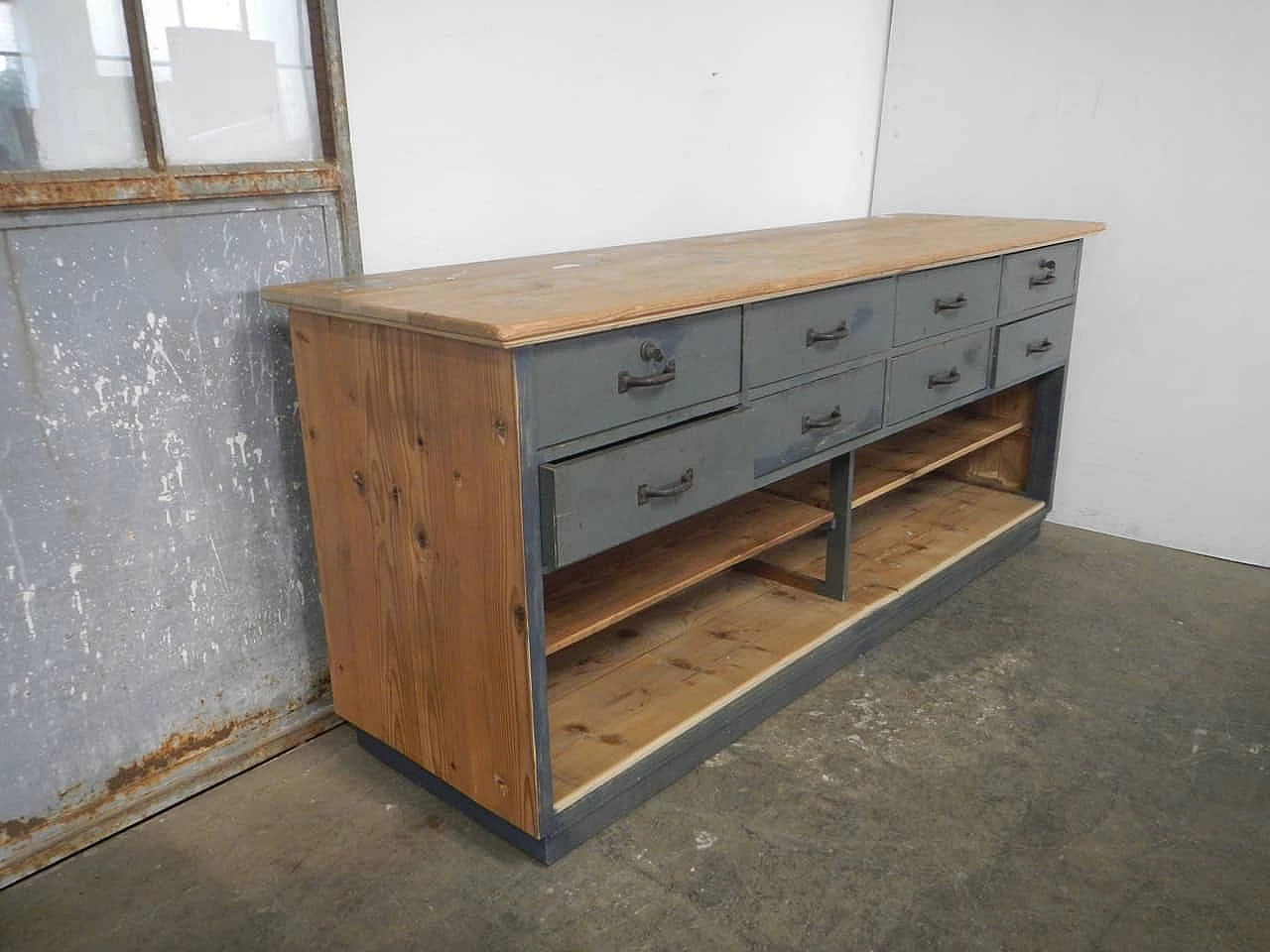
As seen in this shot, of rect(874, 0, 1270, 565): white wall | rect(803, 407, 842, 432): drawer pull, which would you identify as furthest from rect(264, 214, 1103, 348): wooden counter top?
rect(874, 0, 1270, 565): white wall

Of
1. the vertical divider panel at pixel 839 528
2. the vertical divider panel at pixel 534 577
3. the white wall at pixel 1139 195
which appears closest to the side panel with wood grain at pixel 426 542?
the vertical divider panel at pixel 534 577

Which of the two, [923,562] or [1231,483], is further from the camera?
[1231,483]

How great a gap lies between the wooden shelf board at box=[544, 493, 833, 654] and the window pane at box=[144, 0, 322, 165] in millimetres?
956

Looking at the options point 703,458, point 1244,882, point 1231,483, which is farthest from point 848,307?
point 1231,483

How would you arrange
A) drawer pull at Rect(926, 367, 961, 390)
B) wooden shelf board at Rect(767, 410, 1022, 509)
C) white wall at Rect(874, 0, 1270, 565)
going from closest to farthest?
drawer pull at Rect(926, 367, 961, 390) < wooden shelf board at Rect(767, 410, 1022, 509) < white wall at Rect(874, 0, 1270, 565)

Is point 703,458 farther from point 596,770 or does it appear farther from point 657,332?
point 596,770

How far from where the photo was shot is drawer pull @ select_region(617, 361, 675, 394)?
5.03 ft

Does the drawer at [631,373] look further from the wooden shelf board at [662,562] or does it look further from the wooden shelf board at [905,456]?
the wooden shelf board at [905,456]

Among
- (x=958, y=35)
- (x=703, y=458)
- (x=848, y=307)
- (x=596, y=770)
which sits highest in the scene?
(x=958, y=35)

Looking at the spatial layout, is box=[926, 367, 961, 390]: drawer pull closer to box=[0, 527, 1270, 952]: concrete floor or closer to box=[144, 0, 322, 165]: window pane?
box=[0, 527, 1270, 952]: concrete floor

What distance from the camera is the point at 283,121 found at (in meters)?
1.85

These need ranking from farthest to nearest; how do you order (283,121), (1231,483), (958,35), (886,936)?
(958,35), (1231,483), (283,121), (886,936)

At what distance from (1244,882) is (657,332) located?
132 cm

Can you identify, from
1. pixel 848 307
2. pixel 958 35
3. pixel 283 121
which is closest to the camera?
pixel 283 121
